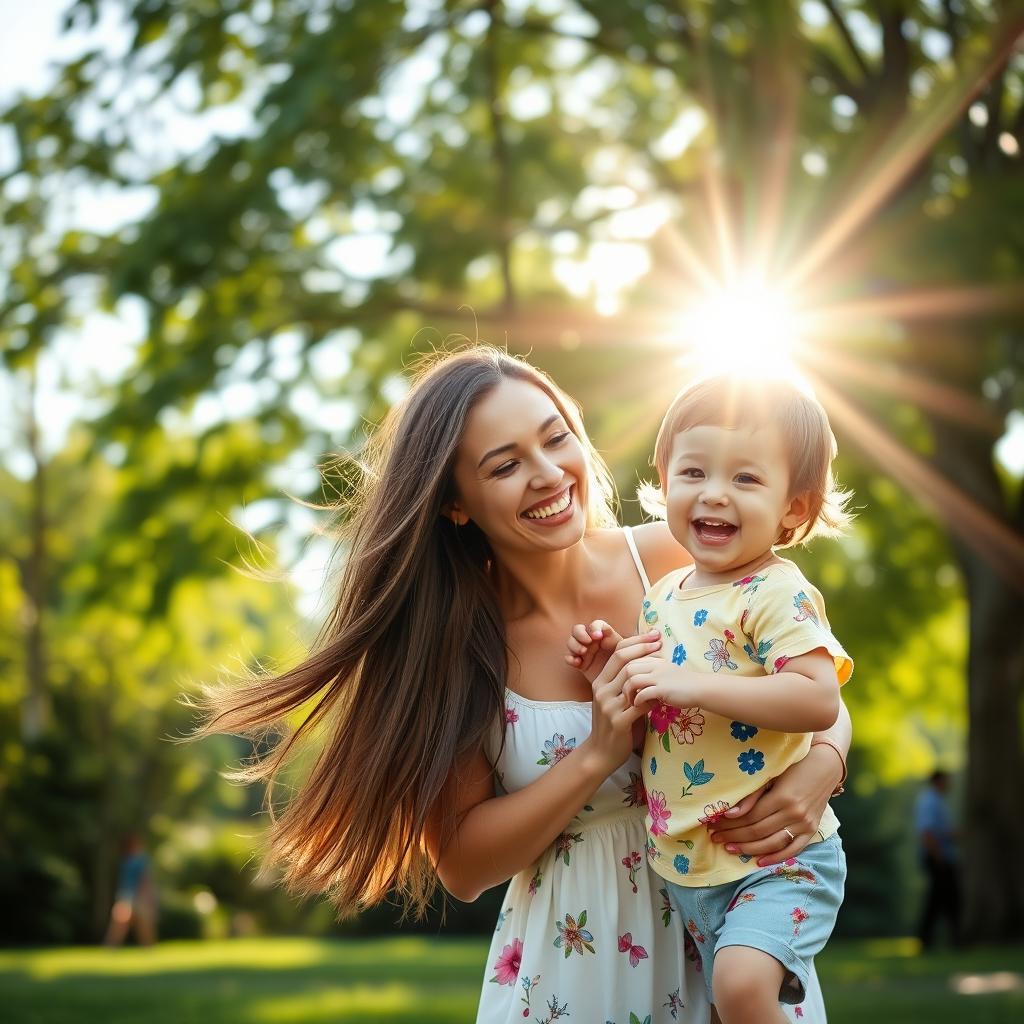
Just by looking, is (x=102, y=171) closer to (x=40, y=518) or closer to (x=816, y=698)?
(x=816, y=698)

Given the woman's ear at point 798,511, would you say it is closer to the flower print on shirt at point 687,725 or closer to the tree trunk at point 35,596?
the flower print on shirt at point 687,725

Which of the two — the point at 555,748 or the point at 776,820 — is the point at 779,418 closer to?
the point at 776,820

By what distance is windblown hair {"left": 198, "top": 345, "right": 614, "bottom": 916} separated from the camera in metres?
3.21

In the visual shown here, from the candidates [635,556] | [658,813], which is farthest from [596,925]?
[635,556]

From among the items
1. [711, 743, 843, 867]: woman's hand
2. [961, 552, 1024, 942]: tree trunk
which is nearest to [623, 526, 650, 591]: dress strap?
[711, 743, 843, 867]: woman's hand

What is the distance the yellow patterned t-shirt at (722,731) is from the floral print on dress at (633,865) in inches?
8.3

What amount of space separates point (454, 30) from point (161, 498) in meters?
4.43

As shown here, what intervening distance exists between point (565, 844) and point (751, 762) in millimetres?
593

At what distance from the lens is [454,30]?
11133 mm

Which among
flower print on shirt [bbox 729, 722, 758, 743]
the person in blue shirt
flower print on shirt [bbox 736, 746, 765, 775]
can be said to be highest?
the person in blue shirt

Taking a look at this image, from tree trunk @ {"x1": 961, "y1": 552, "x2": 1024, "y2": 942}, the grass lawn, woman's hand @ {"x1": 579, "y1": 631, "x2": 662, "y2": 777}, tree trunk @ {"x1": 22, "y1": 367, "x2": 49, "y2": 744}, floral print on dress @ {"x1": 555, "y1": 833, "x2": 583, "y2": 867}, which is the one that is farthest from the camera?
tree trunk @ {"x1": 22, "y1": 367, "x2": 49, "y2": 744}

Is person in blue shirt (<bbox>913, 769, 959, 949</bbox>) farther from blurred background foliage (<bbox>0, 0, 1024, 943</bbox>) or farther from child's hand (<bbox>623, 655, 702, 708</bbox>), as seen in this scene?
child's hand (<bbox>623, 655, 702, 708</bbox>)

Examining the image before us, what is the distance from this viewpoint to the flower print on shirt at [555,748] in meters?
3.17

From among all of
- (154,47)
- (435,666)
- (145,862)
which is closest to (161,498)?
(154,47)
